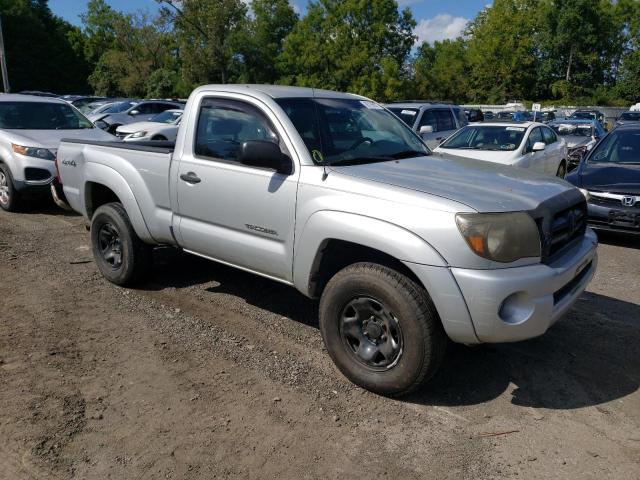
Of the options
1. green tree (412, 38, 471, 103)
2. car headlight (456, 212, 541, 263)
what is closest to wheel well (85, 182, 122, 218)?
car headlight (456, 212, 541, 263)

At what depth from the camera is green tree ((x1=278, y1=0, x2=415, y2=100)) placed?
54188mm

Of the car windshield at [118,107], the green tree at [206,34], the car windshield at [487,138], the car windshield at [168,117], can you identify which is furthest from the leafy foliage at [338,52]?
the car windshield at [487,138]

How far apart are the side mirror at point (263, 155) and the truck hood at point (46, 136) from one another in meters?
5.91

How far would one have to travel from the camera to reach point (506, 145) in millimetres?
10391

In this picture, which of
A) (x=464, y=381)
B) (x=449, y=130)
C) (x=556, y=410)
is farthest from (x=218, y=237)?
(x=449, y=130)

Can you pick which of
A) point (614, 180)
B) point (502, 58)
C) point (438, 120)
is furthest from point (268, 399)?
point (502, 58)

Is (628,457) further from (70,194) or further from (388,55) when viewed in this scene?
(388,55)

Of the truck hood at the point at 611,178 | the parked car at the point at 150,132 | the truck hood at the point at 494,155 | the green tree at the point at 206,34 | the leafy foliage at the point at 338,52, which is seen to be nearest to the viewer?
the truck hood at the point at 611,178

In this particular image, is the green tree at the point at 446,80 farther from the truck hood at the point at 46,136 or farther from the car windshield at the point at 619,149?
the truck hood at the point at 46,136

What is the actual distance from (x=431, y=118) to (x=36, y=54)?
57797mm

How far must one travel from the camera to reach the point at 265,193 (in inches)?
159

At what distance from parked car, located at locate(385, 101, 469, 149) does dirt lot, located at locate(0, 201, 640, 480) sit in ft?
25.1

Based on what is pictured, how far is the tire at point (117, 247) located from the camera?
526 cm

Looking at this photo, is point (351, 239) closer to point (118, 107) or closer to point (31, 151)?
point (31, 151)
